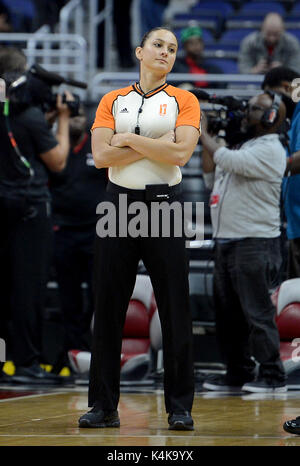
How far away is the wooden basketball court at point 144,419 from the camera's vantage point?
4.05 metres

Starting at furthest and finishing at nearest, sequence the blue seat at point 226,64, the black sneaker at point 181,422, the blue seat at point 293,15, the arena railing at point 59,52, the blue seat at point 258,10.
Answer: the blue seat at point 258,10, the blue seat at point 293,15, the blue seat at point 226,64, the arena railing at point 59,52, the black sneaker at point 181,422

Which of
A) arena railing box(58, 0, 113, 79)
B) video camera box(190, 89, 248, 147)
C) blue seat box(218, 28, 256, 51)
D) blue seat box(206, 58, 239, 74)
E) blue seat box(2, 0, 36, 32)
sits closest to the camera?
video camera box(190, 89, 248, 147)

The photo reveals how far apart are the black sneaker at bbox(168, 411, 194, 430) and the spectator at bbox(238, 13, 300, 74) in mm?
6578

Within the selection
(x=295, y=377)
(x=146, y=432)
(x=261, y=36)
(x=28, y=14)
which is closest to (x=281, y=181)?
(x=295, y=377)

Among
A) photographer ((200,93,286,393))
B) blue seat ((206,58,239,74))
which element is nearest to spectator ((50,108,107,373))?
photographer ((200,93,286,393))

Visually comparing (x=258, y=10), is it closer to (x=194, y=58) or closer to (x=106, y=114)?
(x=194, y=58)

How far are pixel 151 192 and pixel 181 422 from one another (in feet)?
3.34

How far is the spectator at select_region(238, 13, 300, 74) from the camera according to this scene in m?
10.6

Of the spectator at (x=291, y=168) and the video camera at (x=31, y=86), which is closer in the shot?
the spectator at (x=291, y=168)

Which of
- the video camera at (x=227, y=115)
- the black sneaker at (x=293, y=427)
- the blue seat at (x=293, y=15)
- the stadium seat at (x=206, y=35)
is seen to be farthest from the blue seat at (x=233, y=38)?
the black sneaker at (x=293, y=427)

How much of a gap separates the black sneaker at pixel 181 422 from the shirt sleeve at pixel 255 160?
2106mm

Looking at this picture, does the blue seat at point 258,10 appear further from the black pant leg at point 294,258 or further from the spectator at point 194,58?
the black pant leg at point 294,258

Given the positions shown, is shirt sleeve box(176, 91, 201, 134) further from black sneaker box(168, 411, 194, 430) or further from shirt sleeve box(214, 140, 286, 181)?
shirt sleeve box(214, 140, 286, 181)

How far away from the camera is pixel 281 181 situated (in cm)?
625
